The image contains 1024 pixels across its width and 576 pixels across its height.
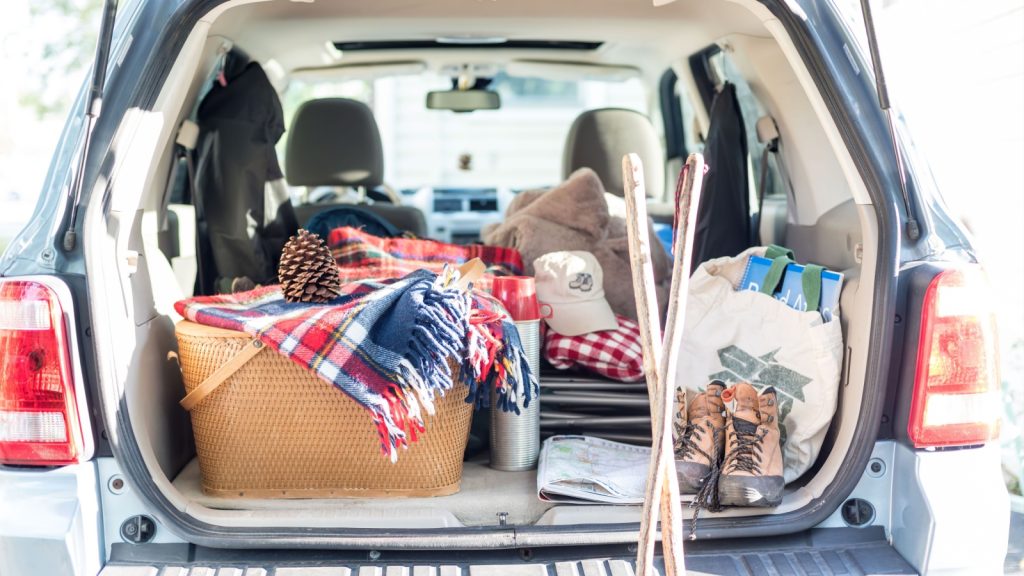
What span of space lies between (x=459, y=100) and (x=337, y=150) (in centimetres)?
53

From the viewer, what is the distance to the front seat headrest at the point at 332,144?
3.57 metres

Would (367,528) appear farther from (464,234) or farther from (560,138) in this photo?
(560,138)

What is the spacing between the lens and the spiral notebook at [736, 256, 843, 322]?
1.97m

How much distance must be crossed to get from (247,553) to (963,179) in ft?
17.4

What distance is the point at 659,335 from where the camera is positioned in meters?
1.32

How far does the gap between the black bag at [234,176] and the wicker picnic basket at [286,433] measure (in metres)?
0.74

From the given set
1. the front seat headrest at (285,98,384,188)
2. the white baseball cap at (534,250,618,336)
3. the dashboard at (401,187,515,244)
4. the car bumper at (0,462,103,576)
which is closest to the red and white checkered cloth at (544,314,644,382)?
the white baseball cap at (534,250,618,336)

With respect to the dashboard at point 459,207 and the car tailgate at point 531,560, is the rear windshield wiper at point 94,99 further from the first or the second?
the dashboard at point 459,207

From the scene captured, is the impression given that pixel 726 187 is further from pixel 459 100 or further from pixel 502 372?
pixel 459 100

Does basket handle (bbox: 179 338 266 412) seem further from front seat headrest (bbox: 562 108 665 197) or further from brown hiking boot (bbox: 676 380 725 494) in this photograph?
front seat headrest (bbox: 562 108 665 197)

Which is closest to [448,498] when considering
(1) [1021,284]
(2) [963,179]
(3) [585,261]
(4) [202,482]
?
(4) [202,482]

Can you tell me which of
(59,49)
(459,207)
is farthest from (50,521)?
(59,49)

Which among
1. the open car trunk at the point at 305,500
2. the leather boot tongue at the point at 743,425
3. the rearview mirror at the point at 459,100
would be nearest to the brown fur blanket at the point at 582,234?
the open car trunk at the point at 305,500

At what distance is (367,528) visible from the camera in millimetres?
1749
